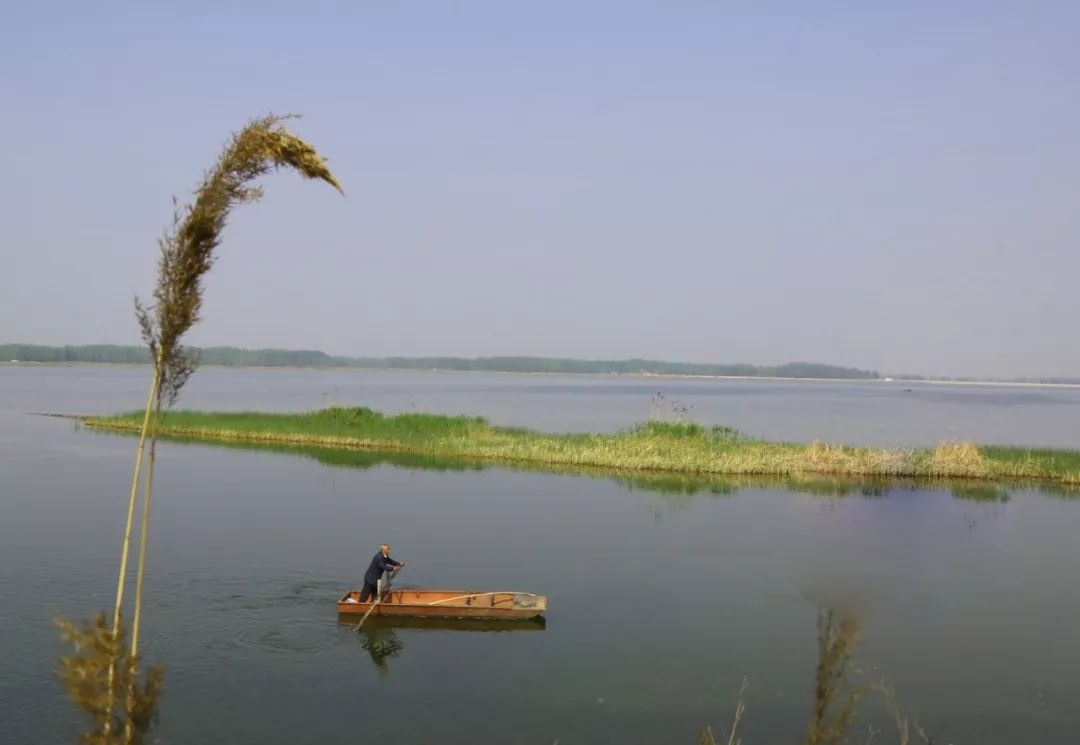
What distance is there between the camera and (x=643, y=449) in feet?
144

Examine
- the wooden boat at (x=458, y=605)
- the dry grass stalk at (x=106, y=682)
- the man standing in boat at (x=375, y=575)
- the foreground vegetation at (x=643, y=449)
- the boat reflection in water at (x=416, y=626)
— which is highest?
the dry grass stalk at (x=106, y=682)

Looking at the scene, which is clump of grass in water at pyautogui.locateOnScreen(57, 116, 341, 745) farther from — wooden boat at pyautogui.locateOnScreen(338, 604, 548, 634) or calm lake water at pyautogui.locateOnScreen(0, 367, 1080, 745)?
wooden boat at pyautogui.locateOnScreen(338, 604, 548, 634)

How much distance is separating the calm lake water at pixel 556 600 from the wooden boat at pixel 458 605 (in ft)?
1.43

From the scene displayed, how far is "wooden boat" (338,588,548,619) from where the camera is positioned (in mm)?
19219

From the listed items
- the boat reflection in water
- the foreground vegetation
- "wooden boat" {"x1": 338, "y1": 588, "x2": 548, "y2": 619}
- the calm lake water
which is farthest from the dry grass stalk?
the foreground vegetation

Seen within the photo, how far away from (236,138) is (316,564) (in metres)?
18.8

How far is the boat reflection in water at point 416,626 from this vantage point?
18.4 meters

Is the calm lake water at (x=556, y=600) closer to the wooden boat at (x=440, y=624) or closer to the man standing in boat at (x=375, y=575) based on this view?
the wooden boat at (x=440, y=624)

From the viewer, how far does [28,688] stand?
14.6 m

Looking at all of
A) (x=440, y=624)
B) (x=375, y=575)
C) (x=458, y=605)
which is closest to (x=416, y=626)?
(x=440, y=624)

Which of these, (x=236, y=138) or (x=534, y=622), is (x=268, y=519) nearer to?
(x=534, y=622)

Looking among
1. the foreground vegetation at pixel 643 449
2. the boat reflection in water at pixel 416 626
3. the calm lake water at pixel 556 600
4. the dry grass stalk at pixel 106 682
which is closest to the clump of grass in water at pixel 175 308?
the dry grass stalk at pixel 106 682

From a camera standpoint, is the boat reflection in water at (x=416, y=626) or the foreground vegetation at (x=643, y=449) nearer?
the boat reflection in water at (x=416, y=626)

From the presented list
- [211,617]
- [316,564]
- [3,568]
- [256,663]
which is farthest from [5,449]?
[256,663]
